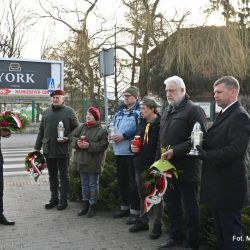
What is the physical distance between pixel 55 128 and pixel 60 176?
811 mm

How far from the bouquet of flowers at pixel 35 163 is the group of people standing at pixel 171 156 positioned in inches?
7.0

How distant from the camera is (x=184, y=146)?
418cm

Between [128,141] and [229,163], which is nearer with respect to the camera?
[229,163]

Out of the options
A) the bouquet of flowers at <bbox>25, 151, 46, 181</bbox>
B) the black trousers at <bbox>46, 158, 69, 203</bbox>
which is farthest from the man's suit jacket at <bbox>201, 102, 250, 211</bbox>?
the bouquet of flowers at <bbox>25, 151, 46, 181</bbox>

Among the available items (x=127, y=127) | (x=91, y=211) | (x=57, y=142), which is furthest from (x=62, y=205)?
(x=127, y=127)

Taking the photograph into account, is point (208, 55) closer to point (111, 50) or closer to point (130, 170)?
point (111, 50)

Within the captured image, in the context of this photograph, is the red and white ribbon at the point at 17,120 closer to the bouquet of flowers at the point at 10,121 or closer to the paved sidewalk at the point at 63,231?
the bouquet of flowers at the point at 10,121

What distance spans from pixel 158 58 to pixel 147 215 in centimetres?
974

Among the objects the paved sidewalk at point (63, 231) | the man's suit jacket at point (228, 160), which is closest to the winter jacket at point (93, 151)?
the paved sidewalk at point (63, 231)

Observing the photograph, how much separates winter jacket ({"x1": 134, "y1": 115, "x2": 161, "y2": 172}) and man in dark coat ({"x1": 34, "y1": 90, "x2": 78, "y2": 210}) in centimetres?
165

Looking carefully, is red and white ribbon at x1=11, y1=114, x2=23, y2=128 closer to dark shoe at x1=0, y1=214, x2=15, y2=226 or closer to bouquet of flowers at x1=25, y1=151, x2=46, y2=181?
bouquet of flowers at x1=25, y1=151, x2=46, y2=181

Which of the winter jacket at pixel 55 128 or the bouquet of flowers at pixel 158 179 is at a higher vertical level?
the winter jacket at pixel 55 128

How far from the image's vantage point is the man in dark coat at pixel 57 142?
20.9ft

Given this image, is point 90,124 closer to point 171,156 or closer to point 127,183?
point 127,183
